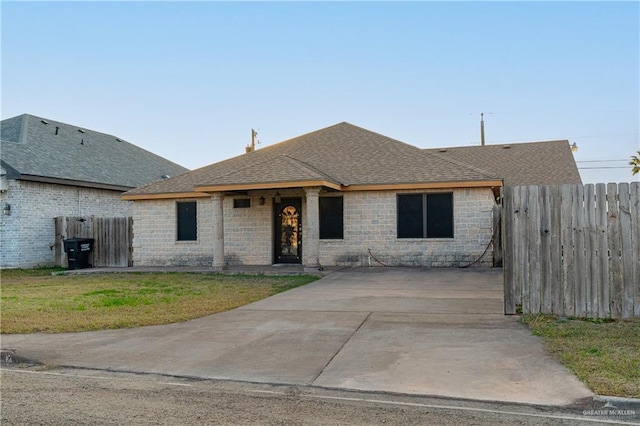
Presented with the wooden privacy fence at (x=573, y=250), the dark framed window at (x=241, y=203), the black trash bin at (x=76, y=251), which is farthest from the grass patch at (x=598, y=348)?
the black trash bin at (x=76, y=251)

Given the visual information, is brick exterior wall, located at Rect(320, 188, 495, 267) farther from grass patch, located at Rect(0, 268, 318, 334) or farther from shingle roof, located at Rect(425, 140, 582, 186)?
shingle roof, located at Rect(425, 140, 582, 186)

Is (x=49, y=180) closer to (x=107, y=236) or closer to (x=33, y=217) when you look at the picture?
(x=33, y=217)

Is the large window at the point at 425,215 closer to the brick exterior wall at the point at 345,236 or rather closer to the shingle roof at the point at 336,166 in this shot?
the brick exterior wall at the point at 345,236

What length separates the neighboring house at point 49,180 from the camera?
2114cm

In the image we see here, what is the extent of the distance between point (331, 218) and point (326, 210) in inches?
13.2

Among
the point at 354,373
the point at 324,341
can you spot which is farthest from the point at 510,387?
the point at 324,341

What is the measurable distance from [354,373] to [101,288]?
10058mm

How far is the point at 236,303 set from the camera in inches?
421

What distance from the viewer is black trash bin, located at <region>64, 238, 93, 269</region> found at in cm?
2055

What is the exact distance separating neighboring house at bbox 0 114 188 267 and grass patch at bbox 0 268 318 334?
4.29m

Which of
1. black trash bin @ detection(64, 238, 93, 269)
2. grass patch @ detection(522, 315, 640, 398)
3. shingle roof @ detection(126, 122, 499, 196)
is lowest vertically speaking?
grass patch @ detection(522, 315, 640, 398)

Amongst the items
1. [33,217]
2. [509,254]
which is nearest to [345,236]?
[509,254]

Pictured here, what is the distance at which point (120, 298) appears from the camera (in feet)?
38.0

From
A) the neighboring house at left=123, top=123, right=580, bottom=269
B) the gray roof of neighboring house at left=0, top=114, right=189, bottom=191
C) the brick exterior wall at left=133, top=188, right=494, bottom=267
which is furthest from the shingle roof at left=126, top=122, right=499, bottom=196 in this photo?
the gray roof of neighboring house at left=0, top=114, right=189, bottom=191
